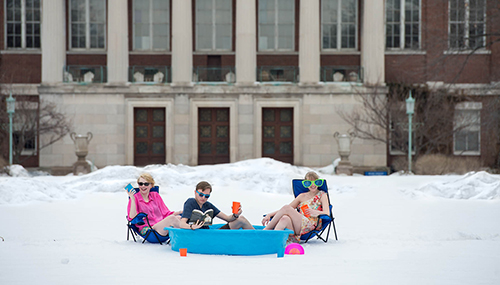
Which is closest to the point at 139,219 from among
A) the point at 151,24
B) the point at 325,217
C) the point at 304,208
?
the point at 304,208

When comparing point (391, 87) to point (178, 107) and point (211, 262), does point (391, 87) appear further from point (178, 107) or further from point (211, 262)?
point (211, 262)

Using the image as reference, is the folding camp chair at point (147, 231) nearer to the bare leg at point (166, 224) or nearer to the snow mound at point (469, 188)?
the bare leg at point (166, 224)

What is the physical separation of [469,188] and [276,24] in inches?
711

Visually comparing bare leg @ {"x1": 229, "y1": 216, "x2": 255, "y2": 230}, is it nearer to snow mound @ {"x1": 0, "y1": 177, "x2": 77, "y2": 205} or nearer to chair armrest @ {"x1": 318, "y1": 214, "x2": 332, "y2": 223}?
chair armrest @ {"x1": 318, "y1": 214, "x2": 332, "y2": 223}

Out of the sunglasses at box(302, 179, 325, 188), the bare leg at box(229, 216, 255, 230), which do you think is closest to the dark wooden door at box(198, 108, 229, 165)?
the sunglasses at box(302, 179, 325, 188)

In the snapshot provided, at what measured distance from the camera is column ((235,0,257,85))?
30266mm

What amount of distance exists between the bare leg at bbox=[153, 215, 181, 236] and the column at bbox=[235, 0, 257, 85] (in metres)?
21.8

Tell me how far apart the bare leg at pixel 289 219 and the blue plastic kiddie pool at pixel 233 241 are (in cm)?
51

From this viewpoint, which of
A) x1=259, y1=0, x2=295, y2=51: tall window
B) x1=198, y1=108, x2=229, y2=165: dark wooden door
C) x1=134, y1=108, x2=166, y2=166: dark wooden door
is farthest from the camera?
x1=259, y1=0, x2=295, y2=51: tall window

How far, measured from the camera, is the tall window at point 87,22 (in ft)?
106

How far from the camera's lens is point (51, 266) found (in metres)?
7.10

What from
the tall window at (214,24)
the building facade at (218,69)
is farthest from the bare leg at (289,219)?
the tall window at (214,24)

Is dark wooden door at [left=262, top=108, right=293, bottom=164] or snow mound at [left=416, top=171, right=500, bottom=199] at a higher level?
dark wooden door at [left=262, top=108, right=293, bottom=164]

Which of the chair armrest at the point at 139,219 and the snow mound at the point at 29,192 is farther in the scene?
the snow mound at the point at 29,192
